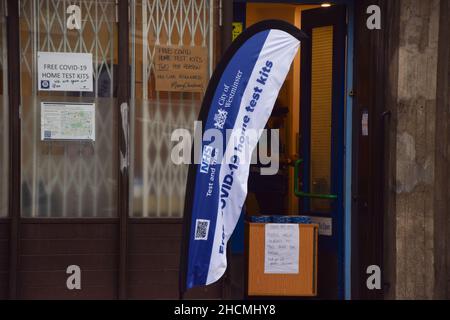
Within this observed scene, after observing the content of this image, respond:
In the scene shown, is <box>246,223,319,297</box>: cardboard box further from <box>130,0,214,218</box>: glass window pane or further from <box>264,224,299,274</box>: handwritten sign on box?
<box>130,0,214,218</box>: glass window pane

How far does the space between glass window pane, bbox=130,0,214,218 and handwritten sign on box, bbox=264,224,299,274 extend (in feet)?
3.52

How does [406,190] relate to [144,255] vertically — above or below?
above

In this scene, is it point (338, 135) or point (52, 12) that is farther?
point (338, 135)

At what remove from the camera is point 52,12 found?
24.0 ft

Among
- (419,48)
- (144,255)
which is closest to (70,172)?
(144,255)

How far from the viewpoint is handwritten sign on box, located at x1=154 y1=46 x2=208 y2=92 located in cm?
743

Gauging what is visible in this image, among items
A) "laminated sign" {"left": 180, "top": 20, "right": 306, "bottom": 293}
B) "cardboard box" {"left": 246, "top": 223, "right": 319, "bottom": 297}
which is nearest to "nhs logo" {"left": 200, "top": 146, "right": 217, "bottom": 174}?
"laminated sign" {"left": 180, "top": 20, "right": 306, "bottom": 293}

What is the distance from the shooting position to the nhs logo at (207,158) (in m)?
5.28

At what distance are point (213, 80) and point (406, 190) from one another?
3.09m

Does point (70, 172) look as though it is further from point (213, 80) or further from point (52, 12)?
point (213, 80)

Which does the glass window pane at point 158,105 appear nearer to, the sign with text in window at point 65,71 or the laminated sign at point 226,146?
the sign with text in window at point 65,71
